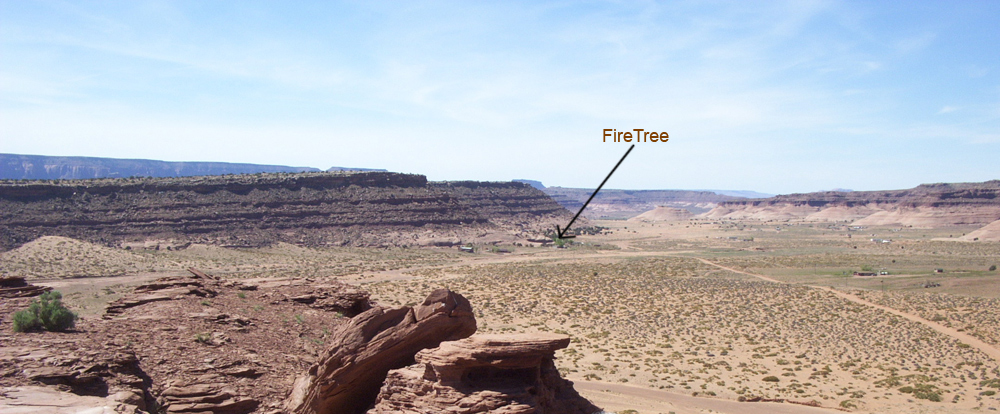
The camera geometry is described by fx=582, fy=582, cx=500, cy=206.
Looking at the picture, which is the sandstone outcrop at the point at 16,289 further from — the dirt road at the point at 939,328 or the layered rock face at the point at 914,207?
the layered rock face at the point at 914,207

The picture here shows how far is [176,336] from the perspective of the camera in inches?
715

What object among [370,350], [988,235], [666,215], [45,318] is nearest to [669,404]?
[370,350]

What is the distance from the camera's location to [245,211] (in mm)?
80188

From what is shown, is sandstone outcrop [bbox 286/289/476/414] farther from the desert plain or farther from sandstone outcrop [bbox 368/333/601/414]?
the desert plain

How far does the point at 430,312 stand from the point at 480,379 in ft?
9.37

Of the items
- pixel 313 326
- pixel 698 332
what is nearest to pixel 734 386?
pixel 698 332

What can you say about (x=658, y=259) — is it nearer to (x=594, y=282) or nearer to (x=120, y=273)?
(x=594, y=282)

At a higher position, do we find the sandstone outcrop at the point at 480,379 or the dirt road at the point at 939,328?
the sandstone outcrop at the point at 480,379

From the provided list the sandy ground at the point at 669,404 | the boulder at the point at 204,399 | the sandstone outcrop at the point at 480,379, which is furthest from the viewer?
the sandy ground at the point at 669,404

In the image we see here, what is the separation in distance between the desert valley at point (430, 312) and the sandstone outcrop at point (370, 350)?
0.05 metres

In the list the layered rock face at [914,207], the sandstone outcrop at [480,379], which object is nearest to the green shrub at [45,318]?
the sandstone outcrop at [480,379]

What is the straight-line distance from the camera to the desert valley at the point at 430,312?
1381 cm

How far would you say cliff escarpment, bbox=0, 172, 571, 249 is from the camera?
68.6m

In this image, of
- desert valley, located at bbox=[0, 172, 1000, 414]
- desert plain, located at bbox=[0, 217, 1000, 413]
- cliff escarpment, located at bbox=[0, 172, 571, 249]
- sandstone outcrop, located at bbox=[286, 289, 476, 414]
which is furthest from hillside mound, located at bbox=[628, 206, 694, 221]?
sandstone outcrop, located at bbox=[286, 289, 476, 414]
